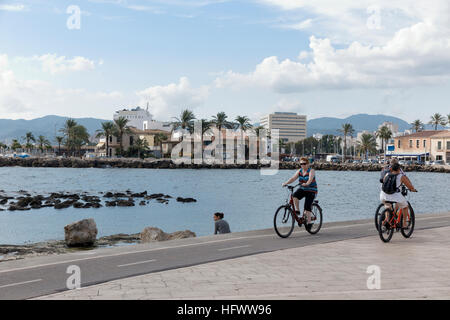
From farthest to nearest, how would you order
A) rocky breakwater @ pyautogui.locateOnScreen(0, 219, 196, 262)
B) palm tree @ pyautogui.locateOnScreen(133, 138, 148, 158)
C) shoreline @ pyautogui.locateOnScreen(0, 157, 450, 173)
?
palm tree @ pyautogui.locateOnScreen(133, 138, 148, 158), shoreline @ pyautogui.locateOnScreen(0, 157, 450, 173), rocky breakwater @ pyautogui.locateOnScreen(0, 219, 196, 262)

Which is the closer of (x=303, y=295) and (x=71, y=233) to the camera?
(x=303, y=295)

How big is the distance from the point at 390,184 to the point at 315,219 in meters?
2.59

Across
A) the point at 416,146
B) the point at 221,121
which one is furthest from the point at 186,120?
the point at 416,146

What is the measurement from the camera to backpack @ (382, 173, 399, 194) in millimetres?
11235

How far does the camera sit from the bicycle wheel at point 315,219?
43.1 ft

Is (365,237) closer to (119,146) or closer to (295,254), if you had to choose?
(295,254)

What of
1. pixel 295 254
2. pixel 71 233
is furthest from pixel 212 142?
pixel 295 254

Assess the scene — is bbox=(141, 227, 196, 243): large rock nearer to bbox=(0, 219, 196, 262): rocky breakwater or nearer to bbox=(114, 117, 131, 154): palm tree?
bbox=(0, 219, 196, 262): rocky breakwater

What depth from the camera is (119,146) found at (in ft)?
448

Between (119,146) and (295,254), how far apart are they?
13023 centimetres

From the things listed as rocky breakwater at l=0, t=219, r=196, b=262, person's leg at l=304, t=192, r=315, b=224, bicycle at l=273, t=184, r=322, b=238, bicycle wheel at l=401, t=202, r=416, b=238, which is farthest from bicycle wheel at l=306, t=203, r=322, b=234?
rocky breakwater at l=0, t=219, r=196, b=262

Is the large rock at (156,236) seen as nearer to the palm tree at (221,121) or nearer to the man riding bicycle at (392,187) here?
the man riding bicycle at (392,187)

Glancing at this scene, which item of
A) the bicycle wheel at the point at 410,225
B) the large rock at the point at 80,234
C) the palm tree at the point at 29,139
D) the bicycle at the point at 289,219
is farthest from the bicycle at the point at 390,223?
the palm tree at the point at 29,139

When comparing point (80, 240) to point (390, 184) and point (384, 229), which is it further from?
point (390, 184)
